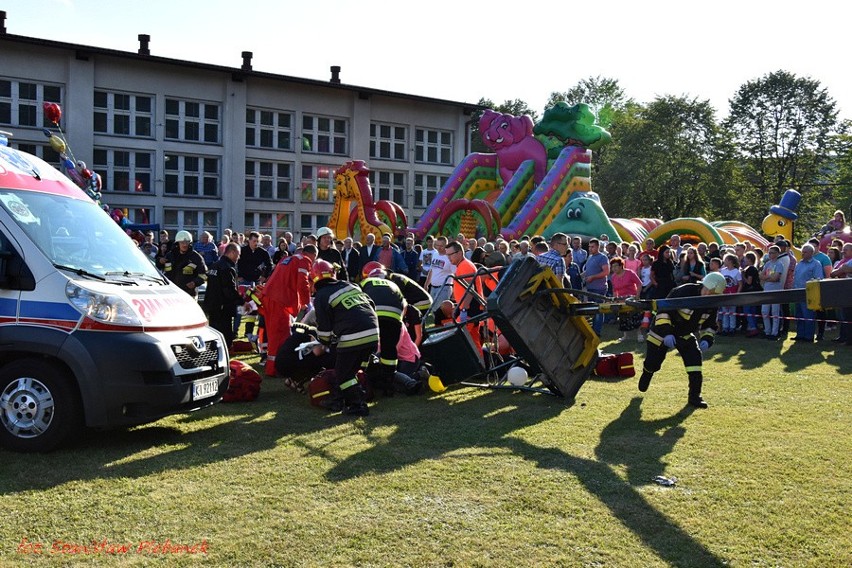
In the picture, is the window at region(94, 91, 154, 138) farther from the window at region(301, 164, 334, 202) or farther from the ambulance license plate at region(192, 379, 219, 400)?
the ambulance license plate at region(192, 379, 219, 400)

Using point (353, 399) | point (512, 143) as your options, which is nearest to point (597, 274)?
point (353, 399)

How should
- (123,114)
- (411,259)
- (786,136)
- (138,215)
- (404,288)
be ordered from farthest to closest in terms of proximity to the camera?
(786,136) → (138,215) → (123,114) → (411,259) → (404,288)

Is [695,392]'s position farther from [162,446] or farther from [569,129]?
[569,129]

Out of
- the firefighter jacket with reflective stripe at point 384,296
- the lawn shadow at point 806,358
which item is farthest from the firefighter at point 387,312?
the lawn shadow at point 806,358

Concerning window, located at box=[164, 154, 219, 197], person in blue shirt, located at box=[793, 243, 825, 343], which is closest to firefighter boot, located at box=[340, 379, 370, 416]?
person in blue shirt, located at box=[793, 243, 825, 343]

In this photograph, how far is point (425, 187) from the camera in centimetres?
4556

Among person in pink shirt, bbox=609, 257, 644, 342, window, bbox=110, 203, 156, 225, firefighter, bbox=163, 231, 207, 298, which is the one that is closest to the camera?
firefighter, bbox=163, 231, 207, 298

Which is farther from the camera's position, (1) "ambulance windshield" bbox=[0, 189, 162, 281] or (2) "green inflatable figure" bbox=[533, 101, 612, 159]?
(2) "green inflatable figure" bbox=[533, 101, 612, 159]

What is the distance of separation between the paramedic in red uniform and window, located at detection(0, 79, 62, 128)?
2777 cm

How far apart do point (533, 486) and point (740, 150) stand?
53.2 meters

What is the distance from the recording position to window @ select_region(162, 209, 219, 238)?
1467 inches

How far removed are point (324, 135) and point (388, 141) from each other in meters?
4.12

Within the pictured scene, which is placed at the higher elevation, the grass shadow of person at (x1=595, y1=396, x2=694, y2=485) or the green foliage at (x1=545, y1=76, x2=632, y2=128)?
the green foliage at (x1=545, y1=76, x2=632, y2=128)


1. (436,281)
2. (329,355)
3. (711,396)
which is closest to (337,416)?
(329,355)
